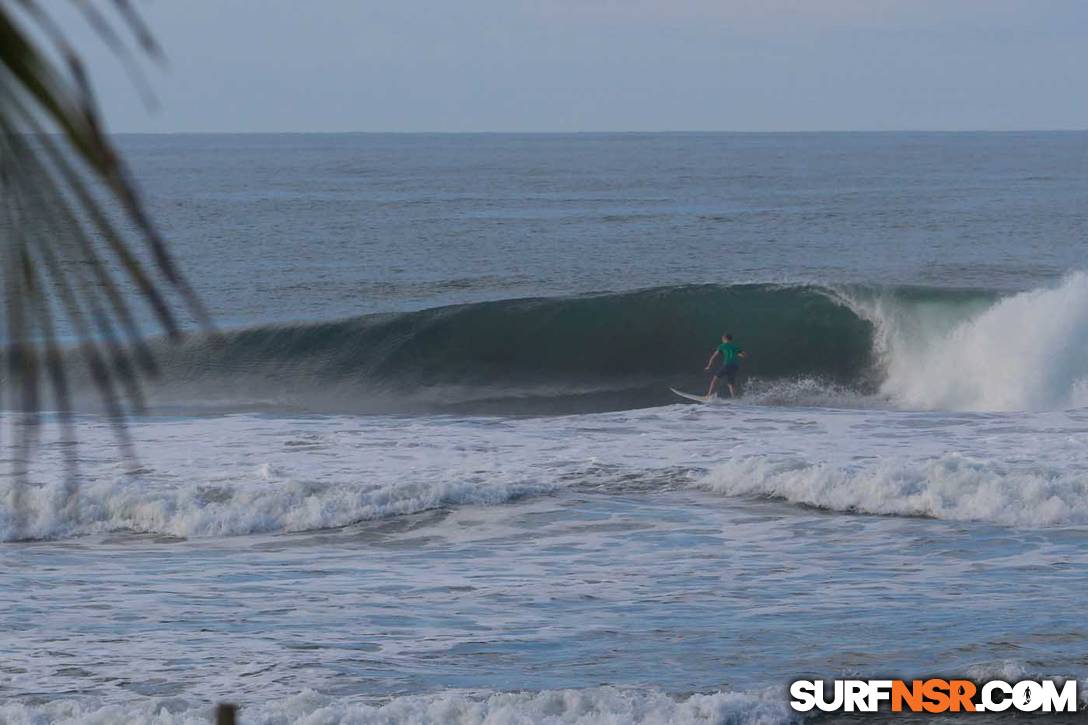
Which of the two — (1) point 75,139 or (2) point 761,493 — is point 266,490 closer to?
(2) point 761,493

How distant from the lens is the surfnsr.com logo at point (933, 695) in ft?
23.6

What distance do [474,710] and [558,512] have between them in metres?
5.19

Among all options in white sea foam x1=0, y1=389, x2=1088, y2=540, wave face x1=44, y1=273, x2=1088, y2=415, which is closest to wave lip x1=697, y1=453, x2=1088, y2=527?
white sea foam x1=0, y1=389, x2=1088, y2=540

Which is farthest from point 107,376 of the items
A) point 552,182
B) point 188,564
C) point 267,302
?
point 552,182

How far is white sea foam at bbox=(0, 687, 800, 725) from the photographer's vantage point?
7.15m

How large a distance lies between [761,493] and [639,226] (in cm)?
3954

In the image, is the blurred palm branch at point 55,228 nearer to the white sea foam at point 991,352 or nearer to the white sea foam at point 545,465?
the white sea foam at point 545,465

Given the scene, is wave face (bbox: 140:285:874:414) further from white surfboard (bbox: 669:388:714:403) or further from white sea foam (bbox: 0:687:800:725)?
white sea foam (bbox: 0:687:800:725)

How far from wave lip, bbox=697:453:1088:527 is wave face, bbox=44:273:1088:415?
8.54 m

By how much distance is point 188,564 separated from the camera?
10.9 m

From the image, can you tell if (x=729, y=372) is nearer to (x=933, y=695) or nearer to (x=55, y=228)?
(x=933, y=695)

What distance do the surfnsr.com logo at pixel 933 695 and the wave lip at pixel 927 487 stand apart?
443 cm

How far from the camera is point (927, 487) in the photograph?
1264cm

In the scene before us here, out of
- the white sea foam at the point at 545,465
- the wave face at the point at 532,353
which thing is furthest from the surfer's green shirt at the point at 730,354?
the wave face at the point at 532,353
